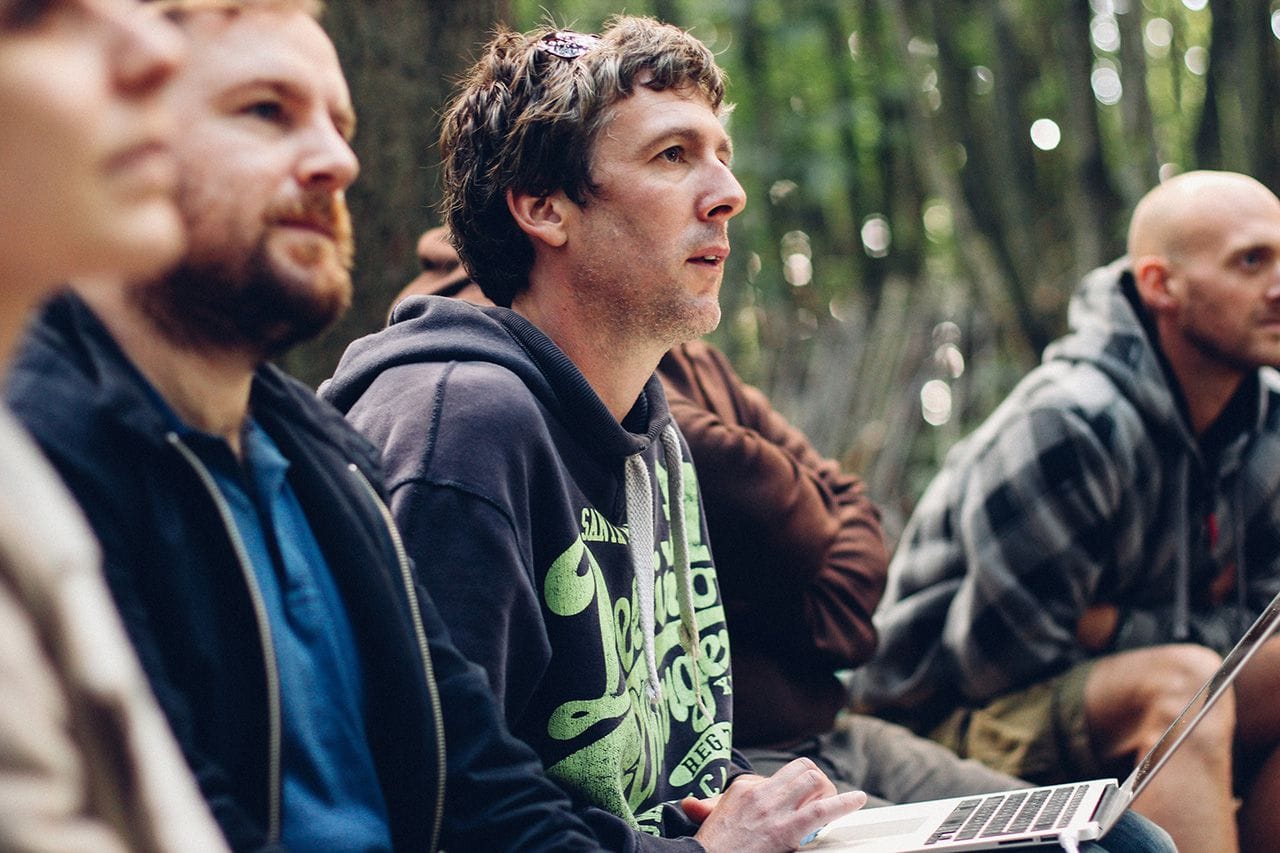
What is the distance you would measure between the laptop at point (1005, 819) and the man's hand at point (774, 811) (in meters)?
0.05

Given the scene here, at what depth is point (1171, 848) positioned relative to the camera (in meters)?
2.24

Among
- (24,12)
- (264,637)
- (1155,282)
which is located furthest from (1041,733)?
(24,12)

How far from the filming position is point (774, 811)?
201 cm

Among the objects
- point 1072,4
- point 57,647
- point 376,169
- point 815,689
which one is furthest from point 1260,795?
point 1072,4

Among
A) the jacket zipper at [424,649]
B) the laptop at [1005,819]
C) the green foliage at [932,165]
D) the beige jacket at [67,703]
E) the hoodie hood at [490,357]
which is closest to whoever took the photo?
the beige jacket at [67,703]

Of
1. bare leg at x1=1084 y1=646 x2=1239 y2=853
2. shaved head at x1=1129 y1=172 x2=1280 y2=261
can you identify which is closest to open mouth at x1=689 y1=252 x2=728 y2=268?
bare leg at x1=1084 y1=646 x2=1239 y2=853

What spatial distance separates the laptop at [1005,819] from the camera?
1.91m

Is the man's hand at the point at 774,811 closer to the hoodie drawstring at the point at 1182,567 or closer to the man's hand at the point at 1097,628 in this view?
the man's hand at the point at 1097,628

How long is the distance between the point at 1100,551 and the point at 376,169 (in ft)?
6.65

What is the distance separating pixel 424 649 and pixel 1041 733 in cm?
233

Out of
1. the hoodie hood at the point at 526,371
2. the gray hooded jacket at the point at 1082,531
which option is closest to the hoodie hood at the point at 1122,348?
the gray hooded jacket at the point at 1082,531

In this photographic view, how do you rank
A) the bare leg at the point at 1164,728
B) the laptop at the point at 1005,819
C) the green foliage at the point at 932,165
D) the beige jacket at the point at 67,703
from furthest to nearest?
the green foliage at the point at 932,165
the bare leg at the point at 1164,728
the laptop at the point at 1005,819
the beige jacket at the point at 67,703

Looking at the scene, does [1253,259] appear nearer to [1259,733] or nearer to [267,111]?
[1259,733]

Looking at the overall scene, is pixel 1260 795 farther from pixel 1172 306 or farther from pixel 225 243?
pixel 225 243
